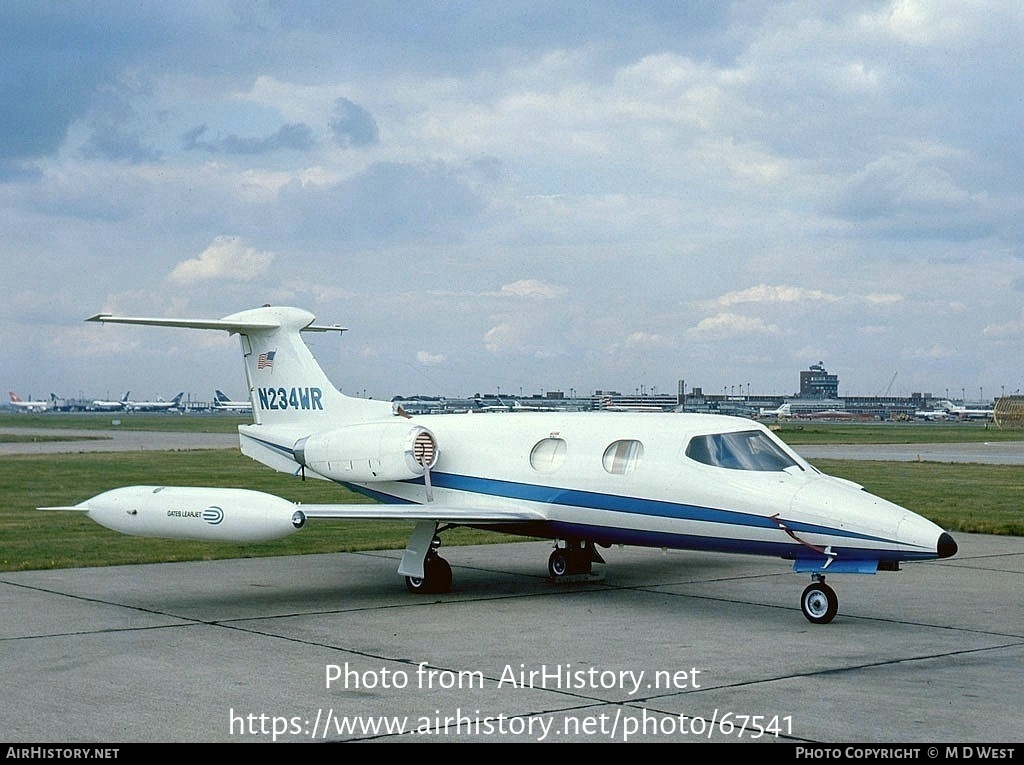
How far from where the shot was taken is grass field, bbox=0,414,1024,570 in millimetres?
20469

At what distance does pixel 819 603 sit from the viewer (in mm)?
13445

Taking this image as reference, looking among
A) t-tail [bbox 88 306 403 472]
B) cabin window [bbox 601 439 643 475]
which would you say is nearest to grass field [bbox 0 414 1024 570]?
t-tail [bbox 88 306 403 472]

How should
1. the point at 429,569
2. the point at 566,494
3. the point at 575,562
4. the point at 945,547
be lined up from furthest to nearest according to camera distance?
1. the point at 575,562
2. the point at 429,569
3. the point at 566,494
4. the point at 945,547

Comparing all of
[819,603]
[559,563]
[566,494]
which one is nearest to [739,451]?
[819,603]

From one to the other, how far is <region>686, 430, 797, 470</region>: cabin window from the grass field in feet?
28.0

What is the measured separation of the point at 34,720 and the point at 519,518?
7.55 meters

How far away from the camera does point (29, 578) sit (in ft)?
54.7

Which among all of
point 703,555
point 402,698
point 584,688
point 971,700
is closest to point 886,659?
point 971,700

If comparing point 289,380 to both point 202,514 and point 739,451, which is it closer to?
point 202,514

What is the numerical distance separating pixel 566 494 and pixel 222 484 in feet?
74.2

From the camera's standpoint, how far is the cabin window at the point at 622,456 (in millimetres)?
14891

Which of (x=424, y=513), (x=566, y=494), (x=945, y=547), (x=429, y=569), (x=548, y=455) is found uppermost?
(x=548, y=455)

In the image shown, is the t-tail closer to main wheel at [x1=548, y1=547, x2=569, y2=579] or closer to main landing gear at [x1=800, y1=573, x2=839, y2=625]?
main wheel at [x1=548, y1=547, x2=569, y2=579]
